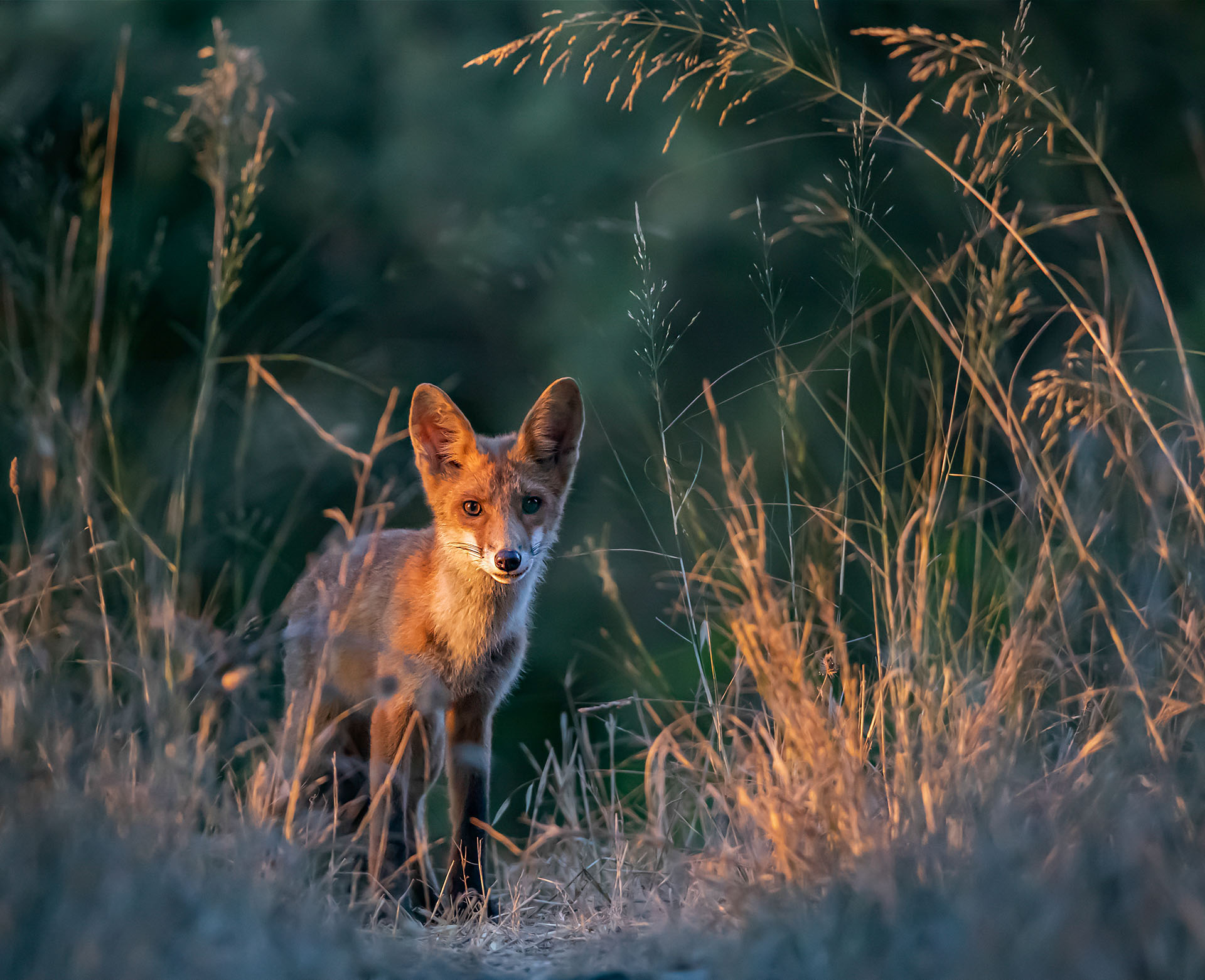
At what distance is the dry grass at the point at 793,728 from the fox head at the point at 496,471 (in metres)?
0.62

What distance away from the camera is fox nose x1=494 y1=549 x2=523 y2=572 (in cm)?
315

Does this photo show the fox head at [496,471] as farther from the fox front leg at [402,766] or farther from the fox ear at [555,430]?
the fox front leg at [402,766]

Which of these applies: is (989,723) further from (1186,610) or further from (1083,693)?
(1186,610)

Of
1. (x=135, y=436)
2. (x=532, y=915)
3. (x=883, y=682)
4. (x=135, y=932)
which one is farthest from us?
(x=135, y=436)

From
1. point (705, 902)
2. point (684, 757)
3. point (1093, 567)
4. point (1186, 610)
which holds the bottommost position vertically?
point (705, 902)

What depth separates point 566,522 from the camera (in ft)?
16.0

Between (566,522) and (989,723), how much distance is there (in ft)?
9.58

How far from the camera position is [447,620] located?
3.34m

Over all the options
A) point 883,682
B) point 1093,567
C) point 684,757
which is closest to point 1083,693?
point 1093,567

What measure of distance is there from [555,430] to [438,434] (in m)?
0.39

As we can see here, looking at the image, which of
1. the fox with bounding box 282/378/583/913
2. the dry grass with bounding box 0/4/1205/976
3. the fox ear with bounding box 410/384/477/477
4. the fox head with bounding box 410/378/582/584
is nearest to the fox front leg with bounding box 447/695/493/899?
the fox with bounding box 282/378/583/913

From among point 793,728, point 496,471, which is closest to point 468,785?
point 496,471

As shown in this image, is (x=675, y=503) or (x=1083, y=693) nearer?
(x=1083, y=693)

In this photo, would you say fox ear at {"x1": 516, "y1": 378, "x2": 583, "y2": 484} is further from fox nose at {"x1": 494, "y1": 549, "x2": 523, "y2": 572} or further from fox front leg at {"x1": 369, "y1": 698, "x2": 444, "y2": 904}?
fox front leg at {"x1": 369, "y1": 698, "x2": 444, "y2": 904}
